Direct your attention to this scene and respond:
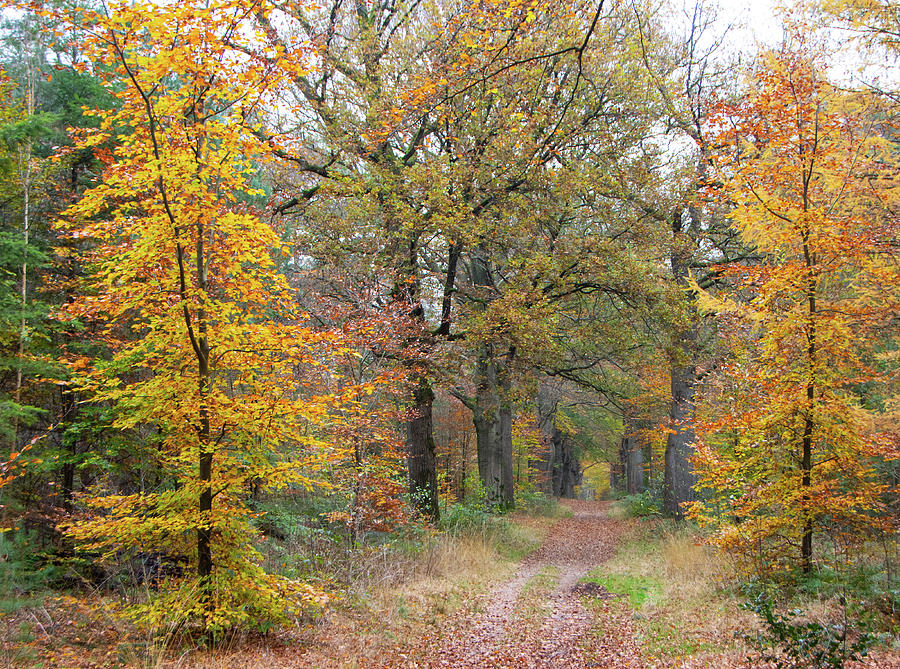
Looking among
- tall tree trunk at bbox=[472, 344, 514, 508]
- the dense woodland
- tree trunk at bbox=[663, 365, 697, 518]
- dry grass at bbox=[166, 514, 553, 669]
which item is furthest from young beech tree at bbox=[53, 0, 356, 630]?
tree trunk at bbox=[663, 365, 697, 518]

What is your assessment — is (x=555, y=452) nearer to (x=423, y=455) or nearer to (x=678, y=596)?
(x=423, y=455)

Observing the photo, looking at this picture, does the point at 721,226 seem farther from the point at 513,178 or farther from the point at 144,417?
the point at 144,417

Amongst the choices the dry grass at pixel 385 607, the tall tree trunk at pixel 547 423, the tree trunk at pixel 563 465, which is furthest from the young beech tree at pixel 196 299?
the tree trunk at pixel 563 465

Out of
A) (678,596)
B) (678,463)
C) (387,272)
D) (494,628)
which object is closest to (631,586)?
(678,596)

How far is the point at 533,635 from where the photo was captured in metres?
7.03

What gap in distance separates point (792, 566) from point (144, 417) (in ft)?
27.4

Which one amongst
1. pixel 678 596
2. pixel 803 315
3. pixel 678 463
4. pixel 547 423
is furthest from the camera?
pixel 547 423

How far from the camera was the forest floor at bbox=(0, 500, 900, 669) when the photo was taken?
5.16m

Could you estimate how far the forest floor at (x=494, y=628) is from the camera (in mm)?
5164

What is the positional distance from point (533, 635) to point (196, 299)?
5839 millimetres

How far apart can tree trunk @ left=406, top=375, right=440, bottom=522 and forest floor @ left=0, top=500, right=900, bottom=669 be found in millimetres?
1486

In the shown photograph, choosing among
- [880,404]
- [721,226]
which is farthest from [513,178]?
[880,404]

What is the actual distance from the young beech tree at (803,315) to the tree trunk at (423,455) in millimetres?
6308

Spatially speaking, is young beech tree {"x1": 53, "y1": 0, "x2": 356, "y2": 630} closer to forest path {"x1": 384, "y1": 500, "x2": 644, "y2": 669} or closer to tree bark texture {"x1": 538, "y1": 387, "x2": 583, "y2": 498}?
forest path {"x1": 384, "y1": 500, "x2": 644, "y2": 669}
